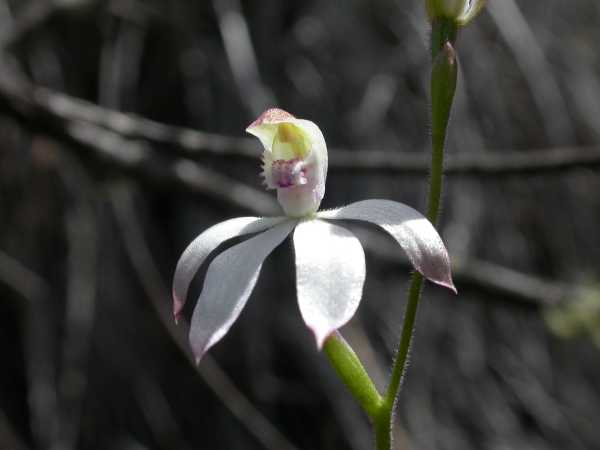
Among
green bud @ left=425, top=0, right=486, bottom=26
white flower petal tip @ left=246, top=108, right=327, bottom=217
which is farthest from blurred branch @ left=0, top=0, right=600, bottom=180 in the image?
green bud @ left=425, top=0, right=486, bottom=26

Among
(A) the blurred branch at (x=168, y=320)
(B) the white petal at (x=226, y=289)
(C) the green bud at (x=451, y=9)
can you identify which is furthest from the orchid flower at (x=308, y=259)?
(A) the blurred branch at (x=168, y=320)

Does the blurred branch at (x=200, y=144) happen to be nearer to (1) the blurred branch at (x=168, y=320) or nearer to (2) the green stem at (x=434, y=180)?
(1) the blurred branch at (x=168, y=320)

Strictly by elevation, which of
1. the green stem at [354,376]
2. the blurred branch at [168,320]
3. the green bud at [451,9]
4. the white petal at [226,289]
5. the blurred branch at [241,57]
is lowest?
the blurred branch at [168,320]

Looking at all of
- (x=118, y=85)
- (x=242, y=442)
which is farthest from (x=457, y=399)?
(x=118, y=85)

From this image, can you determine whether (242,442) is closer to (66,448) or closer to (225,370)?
(225,370)

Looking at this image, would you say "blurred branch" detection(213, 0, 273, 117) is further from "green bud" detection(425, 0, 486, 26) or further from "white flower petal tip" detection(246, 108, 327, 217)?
"green bud" detection(425, 0, 486, 26)

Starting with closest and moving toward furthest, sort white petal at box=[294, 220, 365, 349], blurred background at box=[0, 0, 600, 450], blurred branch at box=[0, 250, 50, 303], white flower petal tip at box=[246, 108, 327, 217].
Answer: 1. white petal at box=[294, 220, 365, 349]
2. white flower petal tip at box=[246, 108, 327, 217]
3. blurred background at box=[0, 0, 600, 450]
4. blurred branch at box=[0, 250, 50, 303]
